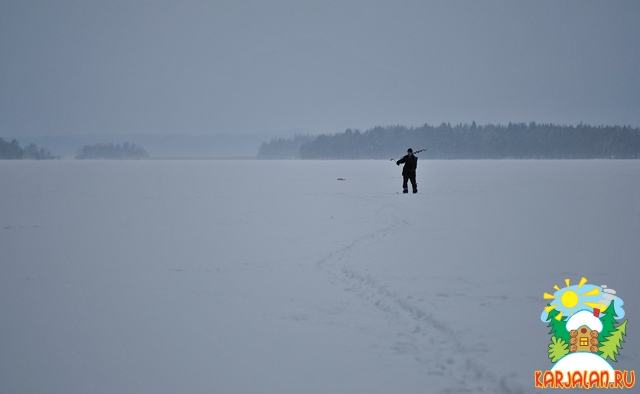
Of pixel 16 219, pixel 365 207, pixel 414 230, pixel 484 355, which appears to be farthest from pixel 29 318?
pixel 365 207

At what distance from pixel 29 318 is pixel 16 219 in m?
8.22

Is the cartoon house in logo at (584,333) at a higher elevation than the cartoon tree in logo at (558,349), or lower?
higher

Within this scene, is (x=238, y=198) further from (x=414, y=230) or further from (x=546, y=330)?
(x=546, y=330)

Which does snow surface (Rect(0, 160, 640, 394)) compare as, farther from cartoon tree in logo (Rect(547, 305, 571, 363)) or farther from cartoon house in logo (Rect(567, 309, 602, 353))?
cartoon house in logo (Rect(567, 309, 602, 353))

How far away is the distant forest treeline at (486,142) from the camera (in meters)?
126

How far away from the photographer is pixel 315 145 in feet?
495

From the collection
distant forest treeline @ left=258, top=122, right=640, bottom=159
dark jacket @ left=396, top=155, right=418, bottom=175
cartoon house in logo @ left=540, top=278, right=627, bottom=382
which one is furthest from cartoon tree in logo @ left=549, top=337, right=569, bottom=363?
distant forest treeline @ left=258, top=122, right=640, bottom=159

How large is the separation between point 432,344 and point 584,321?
1.20 m

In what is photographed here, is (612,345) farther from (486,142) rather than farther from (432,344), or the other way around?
(486,142)

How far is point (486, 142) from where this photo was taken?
142 metres

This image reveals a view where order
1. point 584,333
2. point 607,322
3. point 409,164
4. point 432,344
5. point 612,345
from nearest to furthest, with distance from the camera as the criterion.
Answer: point 584,333 < point 612,345 < point 607,322 < point 432,344 < point 409,164

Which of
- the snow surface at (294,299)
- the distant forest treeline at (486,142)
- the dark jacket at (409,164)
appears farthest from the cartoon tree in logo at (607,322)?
the distant forest treeline at (486,142)

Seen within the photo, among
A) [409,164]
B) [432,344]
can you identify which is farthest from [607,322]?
[409,164]

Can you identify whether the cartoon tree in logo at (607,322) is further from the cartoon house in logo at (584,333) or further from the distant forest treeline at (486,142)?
the distant forest treeline at (486,142)
